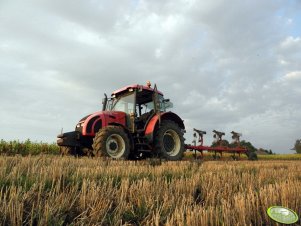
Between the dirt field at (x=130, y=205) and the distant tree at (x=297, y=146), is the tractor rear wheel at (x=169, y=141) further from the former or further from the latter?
the distant tree at (x=297, y=146)

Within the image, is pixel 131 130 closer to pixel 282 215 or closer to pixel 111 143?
pixel 111 143

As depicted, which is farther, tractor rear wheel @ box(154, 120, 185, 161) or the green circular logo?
A: tractor rear wheel @ box(154, 120, 185, 161)

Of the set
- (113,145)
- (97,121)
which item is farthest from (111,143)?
(97,121)

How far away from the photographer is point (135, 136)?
9.82 meters

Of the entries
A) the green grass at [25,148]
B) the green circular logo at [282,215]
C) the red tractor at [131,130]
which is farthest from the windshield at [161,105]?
the green circular logo at [282,215]

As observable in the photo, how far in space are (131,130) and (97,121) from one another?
3.35 feet

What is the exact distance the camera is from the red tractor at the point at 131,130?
8969mm

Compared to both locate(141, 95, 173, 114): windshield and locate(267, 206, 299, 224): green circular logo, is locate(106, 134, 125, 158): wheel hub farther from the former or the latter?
locate(267, 206, 299, 224): green circular logo

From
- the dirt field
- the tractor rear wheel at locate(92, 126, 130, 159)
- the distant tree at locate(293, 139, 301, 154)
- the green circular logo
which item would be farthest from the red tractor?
the distant tree at locate(293, 139, 301, 154)

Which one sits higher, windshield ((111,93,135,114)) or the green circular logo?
windshield ((111,93,135,114))

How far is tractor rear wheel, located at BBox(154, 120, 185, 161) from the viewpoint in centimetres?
974

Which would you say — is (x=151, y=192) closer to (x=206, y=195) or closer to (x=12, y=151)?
(x=206, y=195)

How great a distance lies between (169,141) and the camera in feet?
34.1

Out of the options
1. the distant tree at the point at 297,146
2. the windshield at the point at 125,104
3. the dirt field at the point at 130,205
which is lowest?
the dirt field at the point at 130,205
